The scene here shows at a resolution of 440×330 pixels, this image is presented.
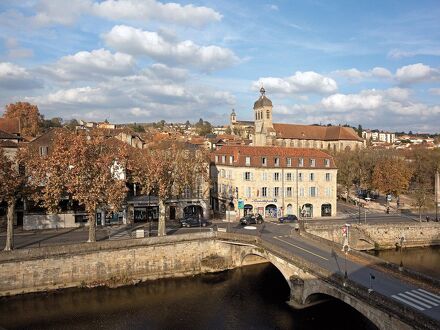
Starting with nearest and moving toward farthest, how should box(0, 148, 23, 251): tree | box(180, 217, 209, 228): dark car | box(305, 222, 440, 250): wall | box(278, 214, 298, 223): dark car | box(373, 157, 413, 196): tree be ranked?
box(0, 148, 23, 251): tree → box(180, 217, 209, 228): dark car → box(305, 222, 440, 250): wall → box(278, 214, 298, 223): dark car → box(373, 157, 413, 196): tree

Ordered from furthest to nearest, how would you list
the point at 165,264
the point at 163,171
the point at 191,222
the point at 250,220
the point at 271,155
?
the point at 271,155, the point at 250,220, the point at 191,222, the point at 163,171, the point at 165,264

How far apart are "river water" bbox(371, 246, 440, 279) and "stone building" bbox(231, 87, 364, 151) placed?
4606 cm

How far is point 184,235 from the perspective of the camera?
3769 centimetres

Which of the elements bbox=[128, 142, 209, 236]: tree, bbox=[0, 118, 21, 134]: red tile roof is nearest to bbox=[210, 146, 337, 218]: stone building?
bbox=[128, 142, 209, 236]: tree

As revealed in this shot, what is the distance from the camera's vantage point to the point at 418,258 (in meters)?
44.4

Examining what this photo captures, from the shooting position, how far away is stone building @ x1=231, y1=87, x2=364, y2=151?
92062mm

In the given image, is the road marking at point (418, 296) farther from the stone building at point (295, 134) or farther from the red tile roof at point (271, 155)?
the stone building at point (295, 134)

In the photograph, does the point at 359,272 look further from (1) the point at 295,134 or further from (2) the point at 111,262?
(1) the point at 295,134

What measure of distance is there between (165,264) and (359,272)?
57.0 feet

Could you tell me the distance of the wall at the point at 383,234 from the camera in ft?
149

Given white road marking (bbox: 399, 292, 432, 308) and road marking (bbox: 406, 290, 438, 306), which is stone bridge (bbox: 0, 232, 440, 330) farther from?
road marking (bbox: 406, 290, 438, 306)

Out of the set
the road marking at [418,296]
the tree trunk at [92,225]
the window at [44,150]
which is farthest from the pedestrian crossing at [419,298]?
the window at [44,150]

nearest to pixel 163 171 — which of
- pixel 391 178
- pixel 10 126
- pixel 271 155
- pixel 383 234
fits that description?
pixel 271 155

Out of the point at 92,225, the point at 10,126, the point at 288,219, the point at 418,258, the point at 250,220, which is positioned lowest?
the point at 418,258
